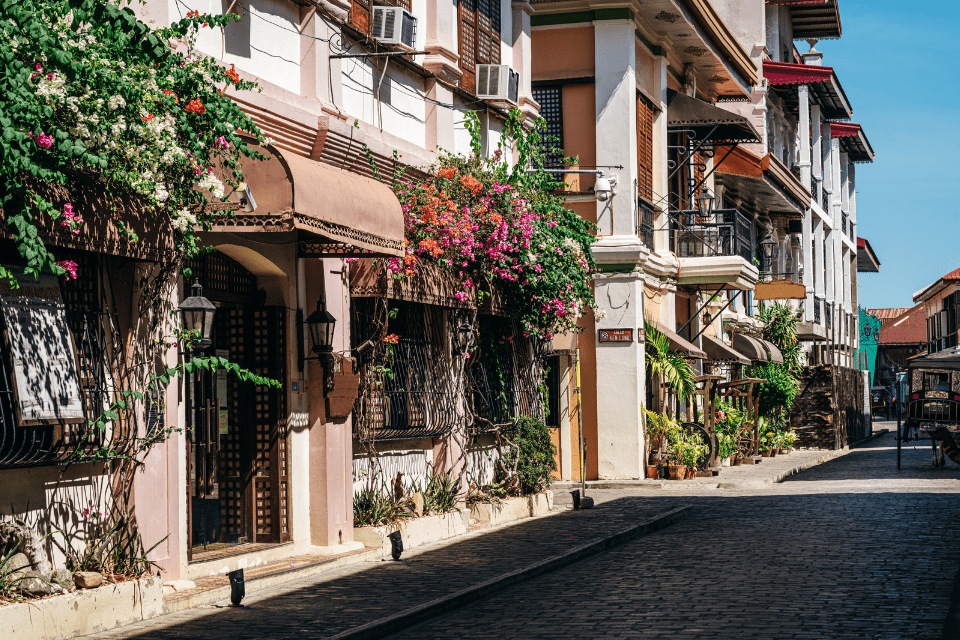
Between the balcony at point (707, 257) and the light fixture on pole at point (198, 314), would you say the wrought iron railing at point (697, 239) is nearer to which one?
the balcony at point (707, 257)

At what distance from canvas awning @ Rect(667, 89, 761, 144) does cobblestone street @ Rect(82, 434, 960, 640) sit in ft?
32.1

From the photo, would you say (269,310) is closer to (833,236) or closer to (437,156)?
(437,156)

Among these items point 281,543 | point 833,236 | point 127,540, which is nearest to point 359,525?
point 281,543

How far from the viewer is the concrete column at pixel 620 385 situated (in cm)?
2248

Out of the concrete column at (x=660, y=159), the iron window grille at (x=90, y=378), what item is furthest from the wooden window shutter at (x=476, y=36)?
the iron window grille at (x=90, y=378)

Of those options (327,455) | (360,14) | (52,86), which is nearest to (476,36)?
(360,14)

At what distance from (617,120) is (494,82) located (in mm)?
6051

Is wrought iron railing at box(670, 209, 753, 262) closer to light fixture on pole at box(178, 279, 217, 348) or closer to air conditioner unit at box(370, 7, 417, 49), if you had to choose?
air conditioner unit at box(370, 7, 417, 49)

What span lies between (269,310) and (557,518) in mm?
5838

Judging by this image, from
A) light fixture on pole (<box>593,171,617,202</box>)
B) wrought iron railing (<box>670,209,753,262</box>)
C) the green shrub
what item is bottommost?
the green shrub

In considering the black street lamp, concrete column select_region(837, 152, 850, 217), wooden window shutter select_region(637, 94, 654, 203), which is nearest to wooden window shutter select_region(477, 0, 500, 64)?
wooden window shutter select_region(637, 94, 654, 203)

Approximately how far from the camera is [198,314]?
32.3ft

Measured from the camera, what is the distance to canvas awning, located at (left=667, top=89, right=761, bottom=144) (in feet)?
81.4

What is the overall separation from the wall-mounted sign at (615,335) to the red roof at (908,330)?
240 feet
